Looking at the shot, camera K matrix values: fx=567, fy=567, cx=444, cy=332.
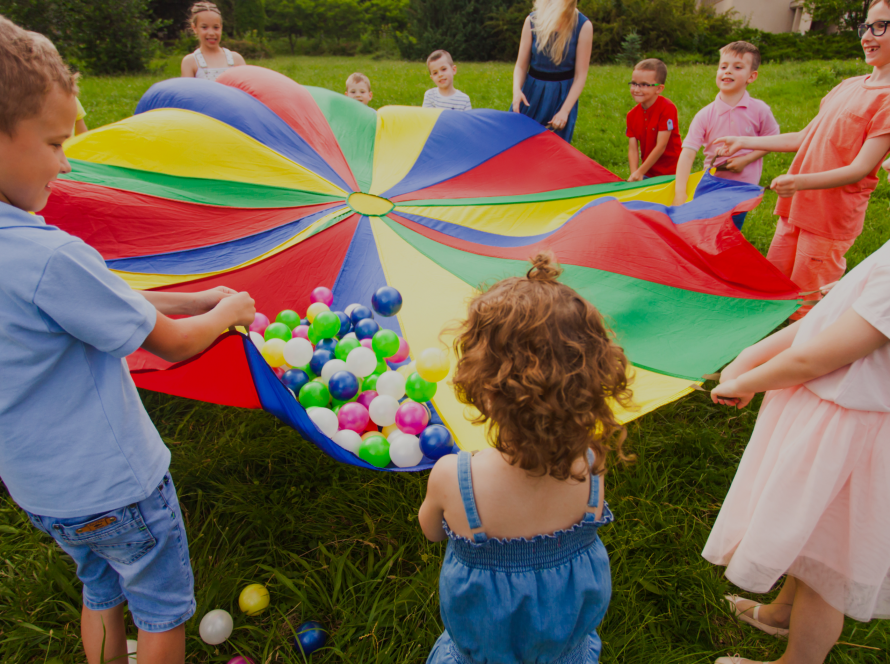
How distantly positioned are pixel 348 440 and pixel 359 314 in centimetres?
62

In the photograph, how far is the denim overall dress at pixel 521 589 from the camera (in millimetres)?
1064

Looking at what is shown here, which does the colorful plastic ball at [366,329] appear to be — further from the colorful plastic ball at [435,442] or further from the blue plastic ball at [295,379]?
the colorful plastic ball at [435,442]

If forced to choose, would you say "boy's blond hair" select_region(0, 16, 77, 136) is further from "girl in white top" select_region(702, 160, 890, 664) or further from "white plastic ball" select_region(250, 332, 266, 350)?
"girl in white top" select_region(702, 160, 890, 664)

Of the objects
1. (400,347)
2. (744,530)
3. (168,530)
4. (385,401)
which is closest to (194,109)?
(400,347)

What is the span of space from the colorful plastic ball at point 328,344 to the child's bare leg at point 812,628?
1644 mm

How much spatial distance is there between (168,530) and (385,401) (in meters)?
0.83

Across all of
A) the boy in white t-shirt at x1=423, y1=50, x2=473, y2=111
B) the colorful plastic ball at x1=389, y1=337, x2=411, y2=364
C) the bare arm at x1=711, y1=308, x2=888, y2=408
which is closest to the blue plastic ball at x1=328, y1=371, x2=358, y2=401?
the colorful plastic ball at x1=389, y1=337, x2=411, y2=364

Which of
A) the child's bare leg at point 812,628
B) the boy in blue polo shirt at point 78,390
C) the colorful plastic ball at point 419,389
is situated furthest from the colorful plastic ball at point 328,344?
the child's bare leg at point 812,628

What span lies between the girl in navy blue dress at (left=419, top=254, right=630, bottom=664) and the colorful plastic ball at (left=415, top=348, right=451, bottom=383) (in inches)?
30.0

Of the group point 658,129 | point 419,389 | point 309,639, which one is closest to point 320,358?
point 419,389

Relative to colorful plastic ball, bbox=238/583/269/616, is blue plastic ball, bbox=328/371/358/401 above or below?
above

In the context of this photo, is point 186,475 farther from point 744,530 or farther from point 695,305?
point 695,305

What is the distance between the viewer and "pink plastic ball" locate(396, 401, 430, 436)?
1853 millimetres

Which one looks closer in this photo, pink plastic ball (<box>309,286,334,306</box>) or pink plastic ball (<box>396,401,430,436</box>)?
pink plastic ball (<box>396,401,430,436</box>)
